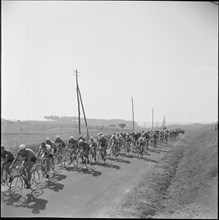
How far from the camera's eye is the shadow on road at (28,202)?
813 cm

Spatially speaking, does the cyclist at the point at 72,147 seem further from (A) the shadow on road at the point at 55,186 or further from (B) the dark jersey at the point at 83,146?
(A) the shadow on road at the point at 55,186

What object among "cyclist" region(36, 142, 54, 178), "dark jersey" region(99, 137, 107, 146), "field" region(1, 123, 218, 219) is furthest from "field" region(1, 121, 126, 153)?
"dark jersey" region(99, 137, 107, 146)

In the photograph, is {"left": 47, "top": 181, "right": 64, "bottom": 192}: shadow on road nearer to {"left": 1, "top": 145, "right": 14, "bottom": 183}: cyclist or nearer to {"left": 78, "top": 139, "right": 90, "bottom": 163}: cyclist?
{"left": 1, "top": 145, "right": 14, "bottom": 183}: cyclist

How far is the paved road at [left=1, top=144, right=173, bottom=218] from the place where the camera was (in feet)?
25.6

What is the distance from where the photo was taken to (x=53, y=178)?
11820mm

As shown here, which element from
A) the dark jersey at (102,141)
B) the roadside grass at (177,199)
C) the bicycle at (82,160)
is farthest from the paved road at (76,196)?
the dark jersey at (102,141)

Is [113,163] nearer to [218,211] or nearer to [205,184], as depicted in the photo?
[205,184]

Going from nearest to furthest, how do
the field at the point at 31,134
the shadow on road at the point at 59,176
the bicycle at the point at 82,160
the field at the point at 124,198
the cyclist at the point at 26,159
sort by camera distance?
the field at the point at 124,198
the cyclist at the point at 26,159
the shadow on road at the point at 59,176
the bicycle at the point at 82,160
the field at the point at 31,134

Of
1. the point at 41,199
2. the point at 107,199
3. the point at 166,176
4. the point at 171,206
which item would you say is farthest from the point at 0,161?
the point at 166,176

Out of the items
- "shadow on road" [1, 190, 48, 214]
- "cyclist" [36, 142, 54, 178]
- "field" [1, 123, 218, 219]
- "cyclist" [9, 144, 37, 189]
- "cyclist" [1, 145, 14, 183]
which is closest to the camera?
"field" [1, 123, 218, 219]

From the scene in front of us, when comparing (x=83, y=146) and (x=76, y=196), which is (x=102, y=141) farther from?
(x=76, y=196)

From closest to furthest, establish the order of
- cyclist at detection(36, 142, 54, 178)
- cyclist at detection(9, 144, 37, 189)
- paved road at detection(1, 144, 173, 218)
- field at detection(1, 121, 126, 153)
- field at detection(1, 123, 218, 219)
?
field at detection(1, 123, 218, 219) → paved road at detection(1, 144, 173, 218) → cyclist at detection(9, 144, 37, 189) → cyclist at detection(36, 142, 54, 178) → field at detection(1, 121, 126, 153)

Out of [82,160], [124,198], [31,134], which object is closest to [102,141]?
[82,160]

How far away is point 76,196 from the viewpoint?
9.45 metres
